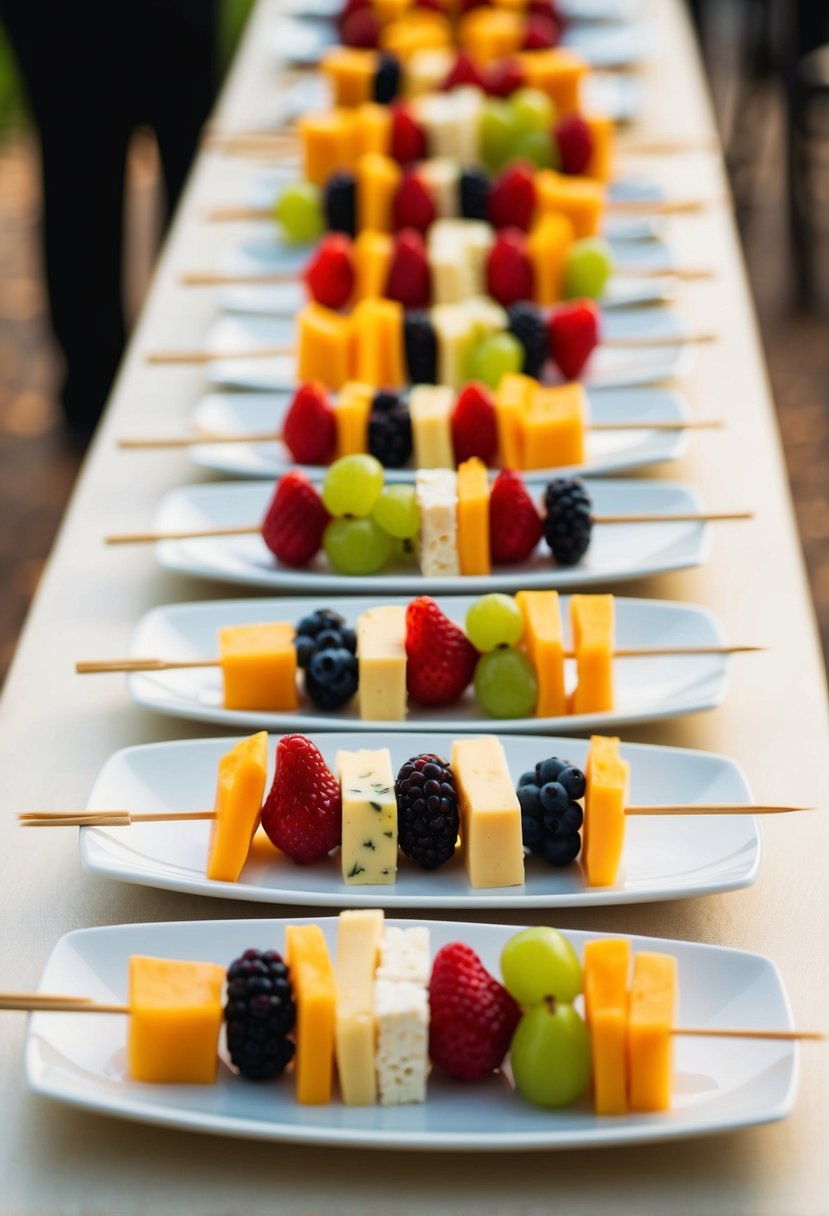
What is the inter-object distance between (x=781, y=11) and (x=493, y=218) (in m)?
3.70

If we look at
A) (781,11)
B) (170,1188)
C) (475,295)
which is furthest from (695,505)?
(781,11)

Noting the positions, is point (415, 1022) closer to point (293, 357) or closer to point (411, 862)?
point (411, 862)

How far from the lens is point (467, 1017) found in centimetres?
101

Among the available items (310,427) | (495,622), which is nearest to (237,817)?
(495,622)

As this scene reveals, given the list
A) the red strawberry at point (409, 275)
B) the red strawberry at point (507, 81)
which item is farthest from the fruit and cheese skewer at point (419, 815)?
the red strawberry at point (507, 81)

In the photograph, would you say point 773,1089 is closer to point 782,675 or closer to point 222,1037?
point 222,1037

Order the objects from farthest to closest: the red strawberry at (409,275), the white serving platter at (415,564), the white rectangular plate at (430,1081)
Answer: the red strawberry at (409,275) → the white serving platter at (415,564) → the white rectangular plate at (430,1081)

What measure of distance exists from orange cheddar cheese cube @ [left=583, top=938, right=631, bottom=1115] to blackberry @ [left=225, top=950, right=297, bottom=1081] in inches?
7.6

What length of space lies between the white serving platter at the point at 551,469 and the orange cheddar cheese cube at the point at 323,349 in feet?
0.15

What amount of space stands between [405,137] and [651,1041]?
177 cm

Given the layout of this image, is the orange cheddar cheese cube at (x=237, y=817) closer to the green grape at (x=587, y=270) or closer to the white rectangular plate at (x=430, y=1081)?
the white rectangular plate at (x=430, y=1081)

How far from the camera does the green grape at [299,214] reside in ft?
7.61

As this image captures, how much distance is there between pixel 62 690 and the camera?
146cm

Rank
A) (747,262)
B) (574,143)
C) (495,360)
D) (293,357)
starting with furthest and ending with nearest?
(747,262) → (574,143) → (293,357) → (495,360)
